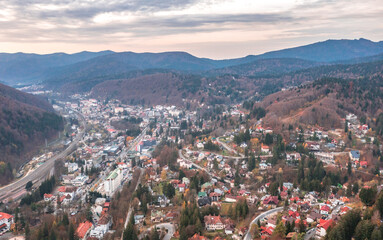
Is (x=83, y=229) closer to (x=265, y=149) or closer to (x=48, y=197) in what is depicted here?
(x=48, y=197)

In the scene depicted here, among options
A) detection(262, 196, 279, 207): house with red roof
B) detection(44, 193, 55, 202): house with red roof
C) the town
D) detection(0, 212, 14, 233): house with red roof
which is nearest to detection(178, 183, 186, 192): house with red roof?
Answer: the town

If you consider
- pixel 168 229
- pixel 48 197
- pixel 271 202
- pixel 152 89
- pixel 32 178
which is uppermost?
pixel 152 89

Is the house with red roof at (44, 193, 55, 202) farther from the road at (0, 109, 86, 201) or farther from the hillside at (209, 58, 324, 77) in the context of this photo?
the hillside at (209, 58, 324, 77)

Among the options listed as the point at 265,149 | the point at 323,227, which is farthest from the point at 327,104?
the point at 323,227

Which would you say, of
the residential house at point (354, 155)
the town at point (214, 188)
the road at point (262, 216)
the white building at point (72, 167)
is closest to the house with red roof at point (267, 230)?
the town at point (214, 188)

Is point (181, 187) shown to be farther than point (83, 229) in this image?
Yes
